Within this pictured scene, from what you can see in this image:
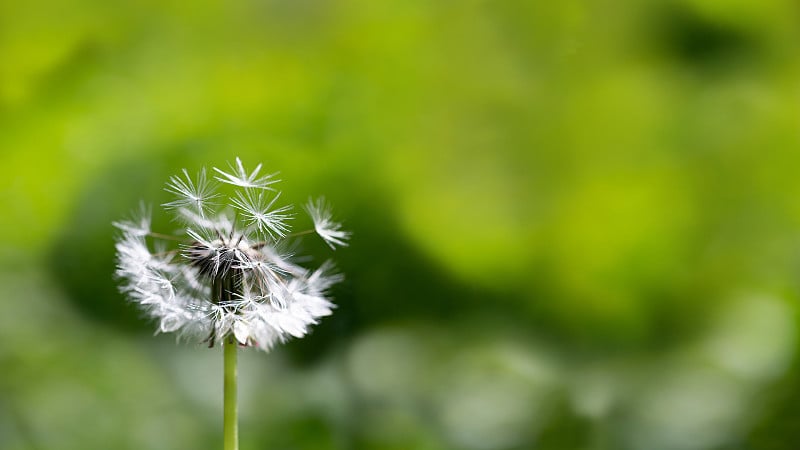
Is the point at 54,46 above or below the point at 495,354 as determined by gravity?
above

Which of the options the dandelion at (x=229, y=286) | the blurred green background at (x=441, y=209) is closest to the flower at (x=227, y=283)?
the dandelion at (x=229, y=286)

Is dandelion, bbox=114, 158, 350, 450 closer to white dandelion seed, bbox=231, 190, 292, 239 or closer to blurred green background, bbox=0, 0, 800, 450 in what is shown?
white dandelion seed, bbox=231, 190, 292, 239

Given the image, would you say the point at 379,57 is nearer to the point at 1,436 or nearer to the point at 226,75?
the point at 226,75

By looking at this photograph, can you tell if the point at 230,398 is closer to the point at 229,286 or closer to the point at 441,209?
the point at 229,286

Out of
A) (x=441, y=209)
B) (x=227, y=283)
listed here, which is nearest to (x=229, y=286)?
(x=227, y=283)

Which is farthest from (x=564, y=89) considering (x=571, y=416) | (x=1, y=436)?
(x=1, y=436)

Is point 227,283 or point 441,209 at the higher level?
point 441,209
